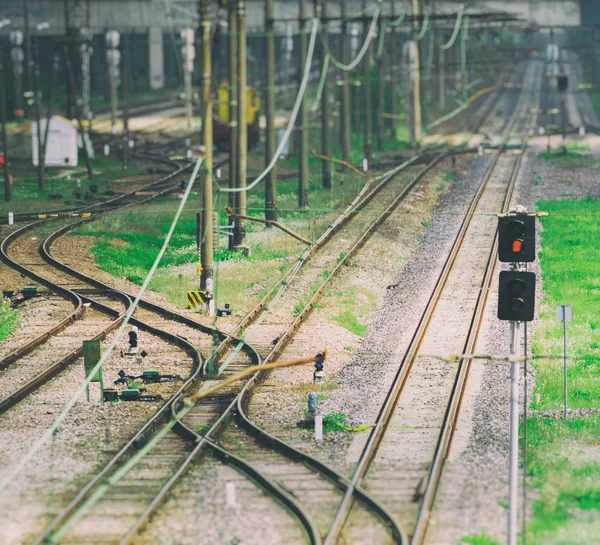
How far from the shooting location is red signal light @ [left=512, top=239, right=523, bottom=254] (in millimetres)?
19141

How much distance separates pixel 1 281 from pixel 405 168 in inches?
1190

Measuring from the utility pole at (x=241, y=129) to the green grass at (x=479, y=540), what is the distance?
1584cm

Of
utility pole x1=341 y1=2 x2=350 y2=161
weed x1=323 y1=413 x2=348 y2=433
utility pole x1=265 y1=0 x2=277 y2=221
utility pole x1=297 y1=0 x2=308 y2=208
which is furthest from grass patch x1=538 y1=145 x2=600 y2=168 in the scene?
weed x1=323 y1=413 x2=348 y2=433

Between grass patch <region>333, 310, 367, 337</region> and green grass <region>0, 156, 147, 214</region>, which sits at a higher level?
green grass <region>0, 156, 147, 214</region>

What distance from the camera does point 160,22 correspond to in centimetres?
11050

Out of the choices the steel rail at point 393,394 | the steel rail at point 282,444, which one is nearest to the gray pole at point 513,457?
the steel rail at point 282,444

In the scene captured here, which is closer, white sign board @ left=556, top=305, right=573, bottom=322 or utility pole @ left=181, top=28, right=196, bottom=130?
white sign board @ left=556, top=305, right=573, bottom=322

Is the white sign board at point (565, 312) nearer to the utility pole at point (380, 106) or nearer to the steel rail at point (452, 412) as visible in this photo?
the steel rail at point (452, 412)

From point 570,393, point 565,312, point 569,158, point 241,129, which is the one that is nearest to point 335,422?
point 565,312

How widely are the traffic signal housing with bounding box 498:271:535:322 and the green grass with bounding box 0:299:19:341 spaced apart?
16002 millimetres

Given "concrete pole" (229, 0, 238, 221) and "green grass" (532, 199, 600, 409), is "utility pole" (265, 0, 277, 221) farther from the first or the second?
"green grass" (532, 199, 600, 409)

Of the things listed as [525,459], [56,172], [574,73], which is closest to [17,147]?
[56,172]

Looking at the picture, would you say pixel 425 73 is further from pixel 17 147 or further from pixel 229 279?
pixel 229 279

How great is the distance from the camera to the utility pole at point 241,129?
32.4 meters
